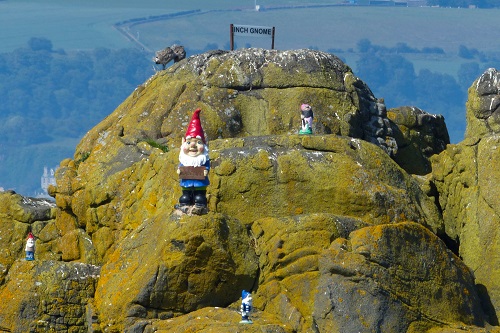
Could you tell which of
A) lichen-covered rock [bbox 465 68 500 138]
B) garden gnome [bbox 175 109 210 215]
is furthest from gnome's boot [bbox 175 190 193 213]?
lichen-covered rock [bbox 465 68 500 138]

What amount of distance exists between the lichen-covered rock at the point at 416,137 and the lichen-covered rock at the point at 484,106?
238 inches

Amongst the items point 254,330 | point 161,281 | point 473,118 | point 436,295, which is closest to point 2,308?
point 161,281

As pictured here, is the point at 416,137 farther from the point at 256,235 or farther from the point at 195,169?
the point at 195,169

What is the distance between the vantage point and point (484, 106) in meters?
50.7

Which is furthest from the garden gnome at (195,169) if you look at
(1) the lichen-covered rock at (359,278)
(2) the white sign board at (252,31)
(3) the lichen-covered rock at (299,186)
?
(2) the white sign board at (252,31)

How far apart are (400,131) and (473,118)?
7.50 metres

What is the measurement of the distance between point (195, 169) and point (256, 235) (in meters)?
3.09

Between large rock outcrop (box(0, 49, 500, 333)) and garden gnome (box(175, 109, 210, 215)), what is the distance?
1.71ft

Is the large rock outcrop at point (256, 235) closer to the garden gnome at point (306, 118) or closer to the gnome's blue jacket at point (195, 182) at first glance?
the garden gnome at point (306, 118)

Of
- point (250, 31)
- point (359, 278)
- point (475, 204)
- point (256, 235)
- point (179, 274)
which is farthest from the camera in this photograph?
point (250, 31)

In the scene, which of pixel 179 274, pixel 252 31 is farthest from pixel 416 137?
pixel 179 274

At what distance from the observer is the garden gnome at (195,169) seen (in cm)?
4175

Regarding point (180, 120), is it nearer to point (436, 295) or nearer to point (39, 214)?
point (39, 214)

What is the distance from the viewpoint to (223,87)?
181ft
